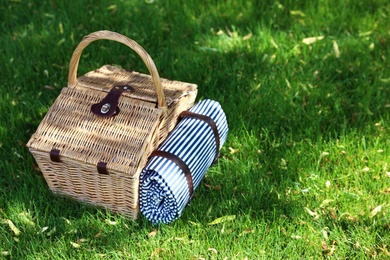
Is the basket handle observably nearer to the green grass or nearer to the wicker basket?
the wicker basket

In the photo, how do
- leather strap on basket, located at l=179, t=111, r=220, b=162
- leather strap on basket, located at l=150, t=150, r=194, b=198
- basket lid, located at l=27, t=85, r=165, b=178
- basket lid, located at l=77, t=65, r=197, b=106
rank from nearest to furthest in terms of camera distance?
basket lid, located at l=27, t=85, r=165, b=178 → leather strap on basket, located at l=150, t=150, r=194, b=198 → basket lid, located at l=77, t=65, r=197, b=106 → leather strap on basket, located at l=179, t=111, r=220, b=162

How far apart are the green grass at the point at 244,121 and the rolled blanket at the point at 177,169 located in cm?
11

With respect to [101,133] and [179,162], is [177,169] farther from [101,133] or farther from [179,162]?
[101,133]

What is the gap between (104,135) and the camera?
308 centimetres

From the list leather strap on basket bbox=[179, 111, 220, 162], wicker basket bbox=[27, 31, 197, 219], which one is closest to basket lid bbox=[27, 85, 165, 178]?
wicker basket bbox=[27, 31, 197, 219]

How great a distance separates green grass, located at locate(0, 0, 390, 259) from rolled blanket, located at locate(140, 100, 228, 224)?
0.11 meters

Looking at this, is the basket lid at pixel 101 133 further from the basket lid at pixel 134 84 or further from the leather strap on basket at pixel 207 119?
the leather strap on basket at pixel 207 119

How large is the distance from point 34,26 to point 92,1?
56cm

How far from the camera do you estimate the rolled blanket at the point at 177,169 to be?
305cm

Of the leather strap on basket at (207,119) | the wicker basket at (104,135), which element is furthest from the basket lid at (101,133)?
the leather strap on basket at (207,119)

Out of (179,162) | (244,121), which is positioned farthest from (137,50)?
(244,121)

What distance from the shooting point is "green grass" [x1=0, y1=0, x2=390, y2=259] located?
3.09m

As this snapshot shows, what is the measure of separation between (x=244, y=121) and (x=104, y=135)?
1070 millimetres

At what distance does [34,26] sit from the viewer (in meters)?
4.74
